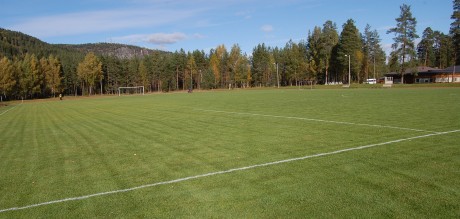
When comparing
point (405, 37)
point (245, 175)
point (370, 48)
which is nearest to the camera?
point (245, 175)

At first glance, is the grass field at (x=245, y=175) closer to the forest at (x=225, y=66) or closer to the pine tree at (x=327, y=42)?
the forest at (x=225, y=66)


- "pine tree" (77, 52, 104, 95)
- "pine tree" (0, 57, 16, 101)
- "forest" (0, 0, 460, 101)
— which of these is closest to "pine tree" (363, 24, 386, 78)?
"forest" (0, 0, 460, 101)

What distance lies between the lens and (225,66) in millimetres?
111625

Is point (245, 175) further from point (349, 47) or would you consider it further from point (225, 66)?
point (225, 66)

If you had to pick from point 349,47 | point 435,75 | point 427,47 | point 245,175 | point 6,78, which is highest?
point 427,47

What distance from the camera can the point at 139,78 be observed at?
375 ft

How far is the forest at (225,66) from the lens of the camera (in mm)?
87188

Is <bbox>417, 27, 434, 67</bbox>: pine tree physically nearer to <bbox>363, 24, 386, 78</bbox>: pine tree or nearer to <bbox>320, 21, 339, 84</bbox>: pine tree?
<bbox>363, 24, 386, 78</bbox>: pine tree

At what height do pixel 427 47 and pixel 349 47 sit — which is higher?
pixel 427 47

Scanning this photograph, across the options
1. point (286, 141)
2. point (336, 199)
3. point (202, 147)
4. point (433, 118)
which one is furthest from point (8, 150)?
point (433, 118)

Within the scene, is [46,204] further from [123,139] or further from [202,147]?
[123,139]

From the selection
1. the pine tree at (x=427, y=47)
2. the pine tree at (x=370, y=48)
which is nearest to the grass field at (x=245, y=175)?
the pine tree at (x=370, y=48)

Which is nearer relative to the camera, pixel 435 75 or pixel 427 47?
pixel 435 75

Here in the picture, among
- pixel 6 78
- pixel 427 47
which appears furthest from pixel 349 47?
pixel 6 78
